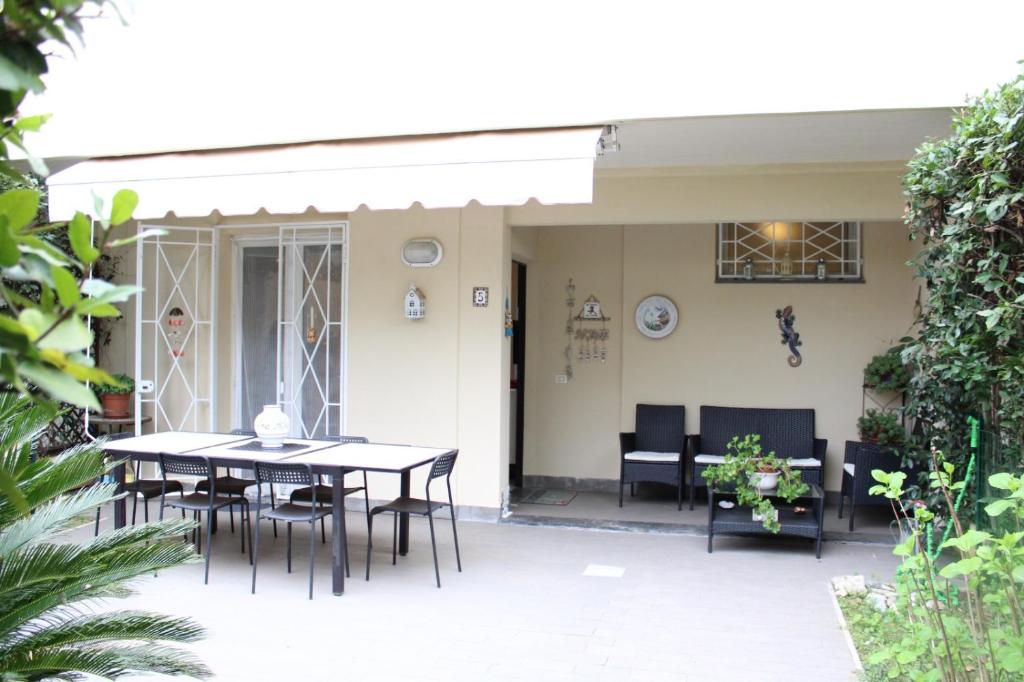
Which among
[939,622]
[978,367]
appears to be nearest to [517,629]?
[939,622]

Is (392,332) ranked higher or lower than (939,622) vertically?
higher

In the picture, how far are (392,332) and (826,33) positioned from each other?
5.62m

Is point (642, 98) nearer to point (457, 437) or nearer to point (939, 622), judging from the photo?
point (457, 437)

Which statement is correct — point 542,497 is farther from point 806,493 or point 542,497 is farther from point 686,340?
point 806,493

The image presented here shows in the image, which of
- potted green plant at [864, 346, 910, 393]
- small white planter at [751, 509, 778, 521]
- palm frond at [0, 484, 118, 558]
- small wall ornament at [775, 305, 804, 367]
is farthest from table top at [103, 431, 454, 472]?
potted green plant at [864, 346, 910, 393]

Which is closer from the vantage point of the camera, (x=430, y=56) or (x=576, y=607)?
(x=576, y=607)

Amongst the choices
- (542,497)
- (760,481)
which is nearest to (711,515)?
(760,481)

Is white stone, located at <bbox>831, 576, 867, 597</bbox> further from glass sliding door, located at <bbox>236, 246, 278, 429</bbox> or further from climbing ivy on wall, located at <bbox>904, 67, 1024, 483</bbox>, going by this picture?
glass sliding door, located at <bbox>236, 246, 278, 429</bbox>

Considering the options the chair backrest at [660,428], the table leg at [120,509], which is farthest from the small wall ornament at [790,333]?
the table leg at [120,509]

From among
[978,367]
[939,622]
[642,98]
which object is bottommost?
[939,622]

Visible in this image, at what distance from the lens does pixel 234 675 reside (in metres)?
5.71

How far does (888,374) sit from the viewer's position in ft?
35.3

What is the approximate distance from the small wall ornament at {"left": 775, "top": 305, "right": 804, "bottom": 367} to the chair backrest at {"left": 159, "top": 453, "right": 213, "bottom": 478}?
720cm

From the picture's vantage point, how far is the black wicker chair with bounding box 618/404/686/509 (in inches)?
423
